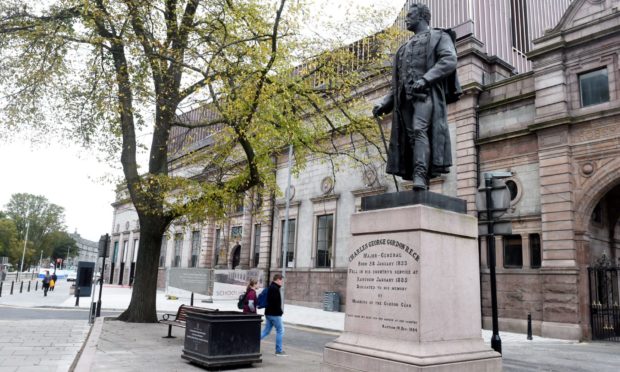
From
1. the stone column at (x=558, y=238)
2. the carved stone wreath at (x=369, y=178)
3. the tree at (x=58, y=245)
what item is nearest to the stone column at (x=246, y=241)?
the carved stone wreath at (x=369, y=178)

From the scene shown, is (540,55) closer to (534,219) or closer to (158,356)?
(534,219)

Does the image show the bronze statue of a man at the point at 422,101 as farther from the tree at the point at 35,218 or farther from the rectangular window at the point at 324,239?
the tree at the point at 35,218

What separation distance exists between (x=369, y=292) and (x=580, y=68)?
56.5 feet

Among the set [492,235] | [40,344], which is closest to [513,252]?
[492,235]

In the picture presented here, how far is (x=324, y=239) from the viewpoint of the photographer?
29.0 m

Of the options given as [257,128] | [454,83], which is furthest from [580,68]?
[454,83]

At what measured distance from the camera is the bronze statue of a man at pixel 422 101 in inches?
245

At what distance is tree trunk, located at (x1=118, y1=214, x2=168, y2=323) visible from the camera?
15219mm

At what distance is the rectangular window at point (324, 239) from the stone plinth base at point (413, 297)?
874 inches

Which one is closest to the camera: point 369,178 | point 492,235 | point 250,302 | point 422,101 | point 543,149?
point 422,101

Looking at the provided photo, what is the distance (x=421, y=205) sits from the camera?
5559 mm

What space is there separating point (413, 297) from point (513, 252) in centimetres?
1629

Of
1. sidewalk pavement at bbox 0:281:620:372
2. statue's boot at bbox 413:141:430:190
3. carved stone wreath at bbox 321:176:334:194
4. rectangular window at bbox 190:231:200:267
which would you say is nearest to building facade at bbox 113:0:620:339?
sidewalk pavement at bbox 0:281:620:372

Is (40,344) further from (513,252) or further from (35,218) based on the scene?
(35,218)
